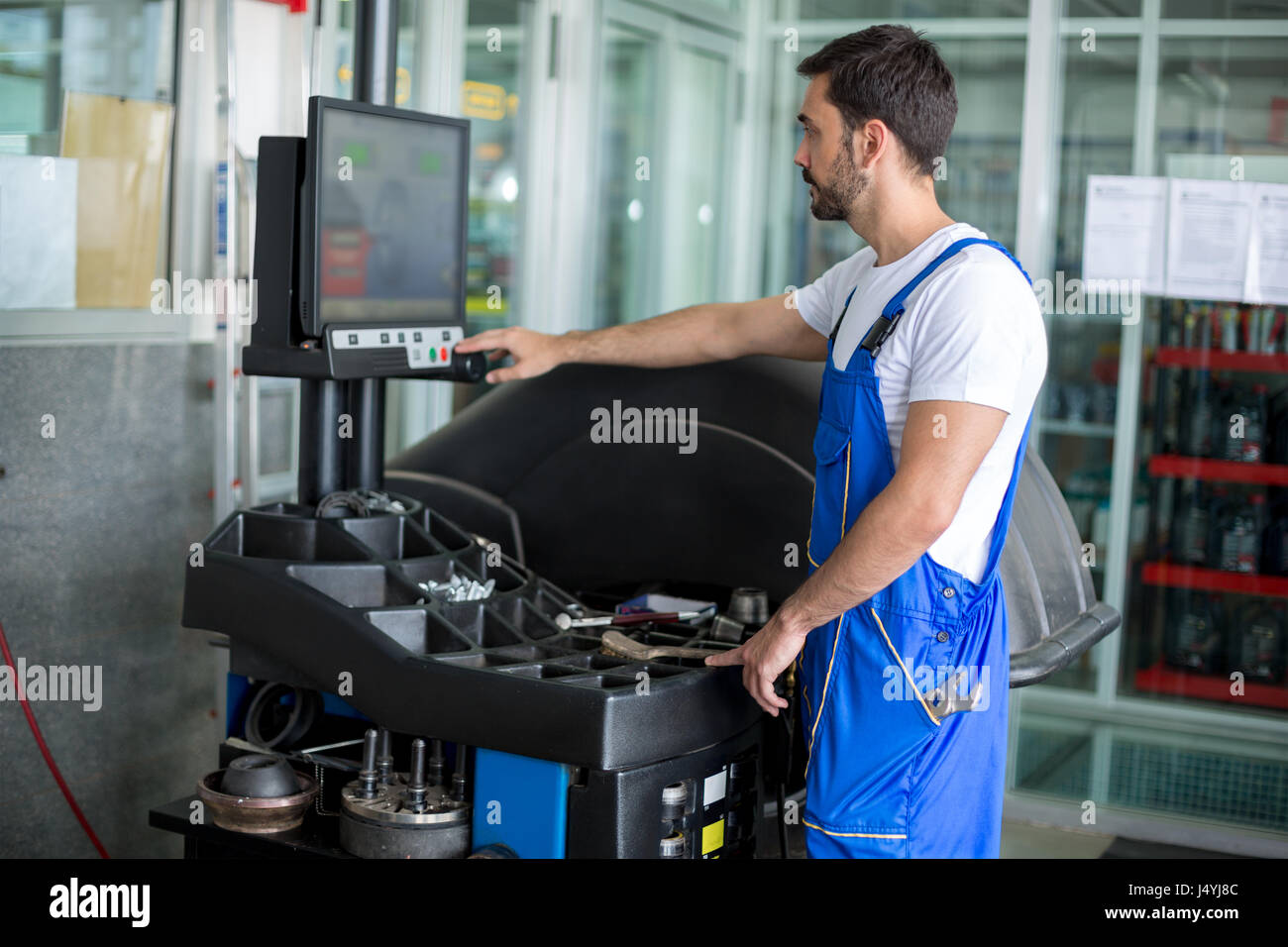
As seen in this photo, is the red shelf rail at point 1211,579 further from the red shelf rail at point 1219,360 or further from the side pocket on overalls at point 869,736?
the side pocket on overalls at point 869,736

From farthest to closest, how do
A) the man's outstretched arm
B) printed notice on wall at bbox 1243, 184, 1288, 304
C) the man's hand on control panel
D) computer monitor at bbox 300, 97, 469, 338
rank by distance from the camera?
1. printed notice on wall at bbox 1243, 184, 1288, 304
2. the man's hand on control panel
3. the man's outstretched arm
4. computer monitor at bbox 300, 97, 469, 338

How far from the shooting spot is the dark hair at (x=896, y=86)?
1893 mm

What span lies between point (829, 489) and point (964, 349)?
0.32 meters

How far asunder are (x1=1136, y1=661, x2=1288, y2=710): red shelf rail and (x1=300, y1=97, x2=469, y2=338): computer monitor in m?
2.72

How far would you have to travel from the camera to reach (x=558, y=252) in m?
4.57

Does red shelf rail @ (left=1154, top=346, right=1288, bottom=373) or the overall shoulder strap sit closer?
the overall shoulder strap

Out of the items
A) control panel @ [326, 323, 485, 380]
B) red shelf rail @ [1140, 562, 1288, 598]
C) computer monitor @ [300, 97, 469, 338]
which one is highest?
computer monitor @ [300, 97, 469, 338]

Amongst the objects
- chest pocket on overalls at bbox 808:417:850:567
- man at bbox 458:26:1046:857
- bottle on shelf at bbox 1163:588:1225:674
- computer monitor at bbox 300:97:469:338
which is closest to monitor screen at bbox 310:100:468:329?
computer monitor at bbox 300:97:469:338

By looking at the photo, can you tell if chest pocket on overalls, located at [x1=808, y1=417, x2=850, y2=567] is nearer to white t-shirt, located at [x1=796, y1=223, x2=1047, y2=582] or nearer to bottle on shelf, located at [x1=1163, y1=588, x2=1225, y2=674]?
white t-shirt, located at [x1=796, y1=223, x2=1047, y2=582]

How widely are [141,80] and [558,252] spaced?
166 cm

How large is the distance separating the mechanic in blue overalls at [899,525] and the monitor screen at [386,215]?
635 millimetres

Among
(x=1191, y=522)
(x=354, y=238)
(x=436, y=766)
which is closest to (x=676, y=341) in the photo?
(x=354, y=238)

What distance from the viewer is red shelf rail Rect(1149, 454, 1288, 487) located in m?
3.97
